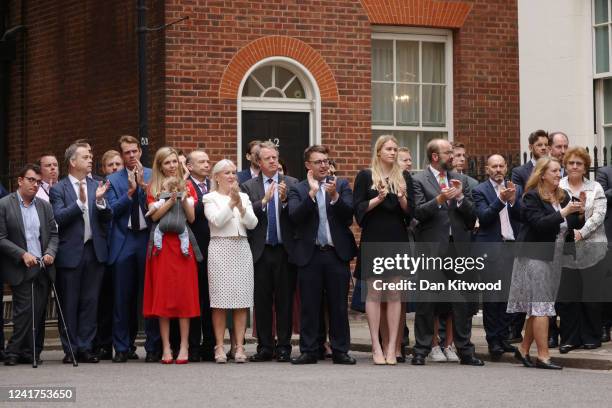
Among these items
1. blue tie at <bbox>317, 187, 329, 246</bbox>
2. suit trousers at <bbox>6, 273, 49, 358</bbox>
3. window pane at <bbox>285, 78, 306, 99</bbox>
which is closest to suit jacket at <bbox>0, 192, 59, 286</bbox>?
suit trousers at <bbox>6, 273, 49, 358</bbox>

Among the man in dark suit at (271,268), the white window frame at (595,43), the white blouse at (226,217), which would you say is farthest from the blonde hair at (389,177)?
the white window frame at (595,43)

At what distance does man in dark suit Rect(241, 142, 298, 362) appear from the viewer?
1397cm

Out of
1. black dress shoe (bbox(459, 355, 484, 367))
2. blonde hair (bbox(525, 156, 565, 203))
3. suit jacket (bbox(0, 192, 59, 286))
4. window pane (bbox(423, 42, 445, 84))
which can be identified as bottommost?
black dress shoe (bbox(459, 355, 484, 367))

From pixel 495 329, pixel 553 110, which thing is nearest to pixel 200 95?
pixel 553 110

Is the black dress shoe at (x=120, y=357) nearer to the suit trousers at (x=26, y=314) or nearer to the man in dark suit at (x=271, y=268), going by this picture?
the suit trousers at (x=26, y=314)

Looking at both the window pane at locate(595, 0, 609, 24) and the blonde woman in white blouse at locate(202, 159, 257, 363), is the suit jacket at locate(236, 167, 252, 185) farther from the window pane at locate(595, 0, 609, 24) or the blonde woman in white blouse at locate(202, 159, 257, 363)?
the window pane at locate(595, 0, 609, 24)

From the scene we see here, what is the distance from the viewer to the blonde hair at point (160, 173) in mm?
13820

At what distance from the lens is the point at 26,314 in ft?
45.6

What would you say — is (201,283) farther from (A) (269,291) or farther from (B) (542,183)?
(B) (542,183)

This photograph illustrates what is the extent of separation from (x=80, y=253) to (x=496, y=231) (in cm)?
432

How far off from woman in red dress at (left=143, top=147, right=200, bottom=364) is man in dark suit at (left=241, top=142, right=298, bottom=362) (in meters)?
0.67

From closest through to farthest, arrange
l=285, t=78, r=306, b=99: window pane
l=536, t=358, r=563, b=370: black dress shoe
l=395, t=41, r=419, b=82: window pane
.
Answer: l=536, t=358, r=563, b=370: black dress shoe
l=285, t=78, r=306, b=99: window pane
l=395, t=41, r=419, b=82: window pane

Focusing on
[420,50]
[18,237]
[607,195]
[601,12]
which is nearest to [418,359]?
[607,195]

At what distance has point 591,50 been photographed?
17047 millimetres
